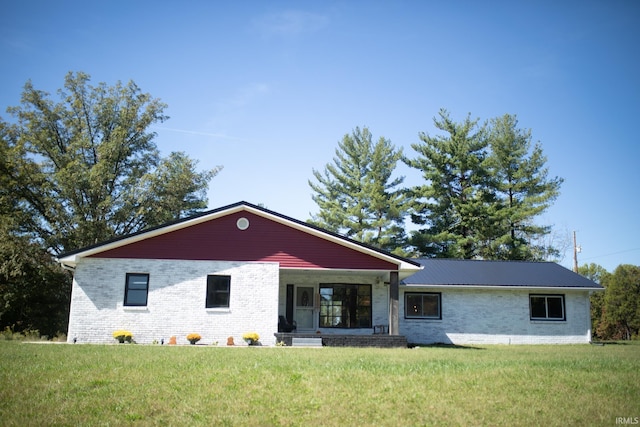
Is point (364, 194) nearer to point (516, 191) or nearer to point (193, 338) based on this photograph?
point (516, 191)

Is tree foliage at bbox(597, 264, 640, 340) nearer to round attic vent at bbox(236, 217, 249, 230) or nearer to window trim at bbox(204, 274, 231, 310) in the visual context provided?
round attic vent at bbox(236, 217, 249, 230)

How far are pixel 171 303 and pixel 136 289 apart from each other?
147 centimetres

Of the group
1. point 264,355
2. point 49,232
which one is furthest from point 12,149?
point 264,355

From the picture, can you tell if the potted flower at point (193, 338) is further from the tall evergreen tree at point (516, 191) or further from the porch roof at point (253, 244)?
the tall evergreen tree at point (516, 191)

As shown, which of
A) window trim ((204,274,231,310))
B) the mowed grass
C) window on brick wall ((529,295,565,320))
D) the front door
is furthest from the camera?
window on brick wall ((529,295,565,320))

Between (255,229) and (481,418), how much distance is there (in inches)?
554

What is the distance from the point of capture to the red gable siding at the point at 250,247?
2083 cm

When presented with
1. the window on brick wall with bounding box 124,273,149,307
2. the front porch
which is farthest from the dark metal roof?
the window on brick wall with bounding box 124,273,149,307

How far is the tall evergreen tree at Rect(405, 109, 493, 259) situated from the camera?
1545 inches

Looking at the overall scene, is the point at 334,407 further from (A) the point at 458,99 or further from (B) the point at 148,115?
(B) the point at 148,115

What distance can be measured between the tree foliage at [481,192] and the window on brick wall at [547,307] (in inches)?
493

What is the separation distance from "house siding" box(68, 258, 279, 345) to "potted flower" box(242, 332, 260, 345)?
30cm

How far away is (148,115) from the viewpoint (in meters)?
36.9

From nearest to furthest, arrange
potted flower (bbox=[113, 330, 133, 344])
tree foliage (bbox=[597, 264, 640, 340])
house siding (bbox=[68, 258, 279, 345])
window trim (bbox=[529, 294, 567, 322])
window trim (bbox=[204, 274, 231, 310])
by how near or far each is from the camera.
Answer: potted flower (bbox=[113, 330, 133, 344])
house siding (bbox=[68, 258, 279, 345])
window trim (bbox=[204, 274, 231, 310])
window trim (bbox=[529, 294, 567, 322])
tree foliage (bbox=[597, 264, 640, 340])
